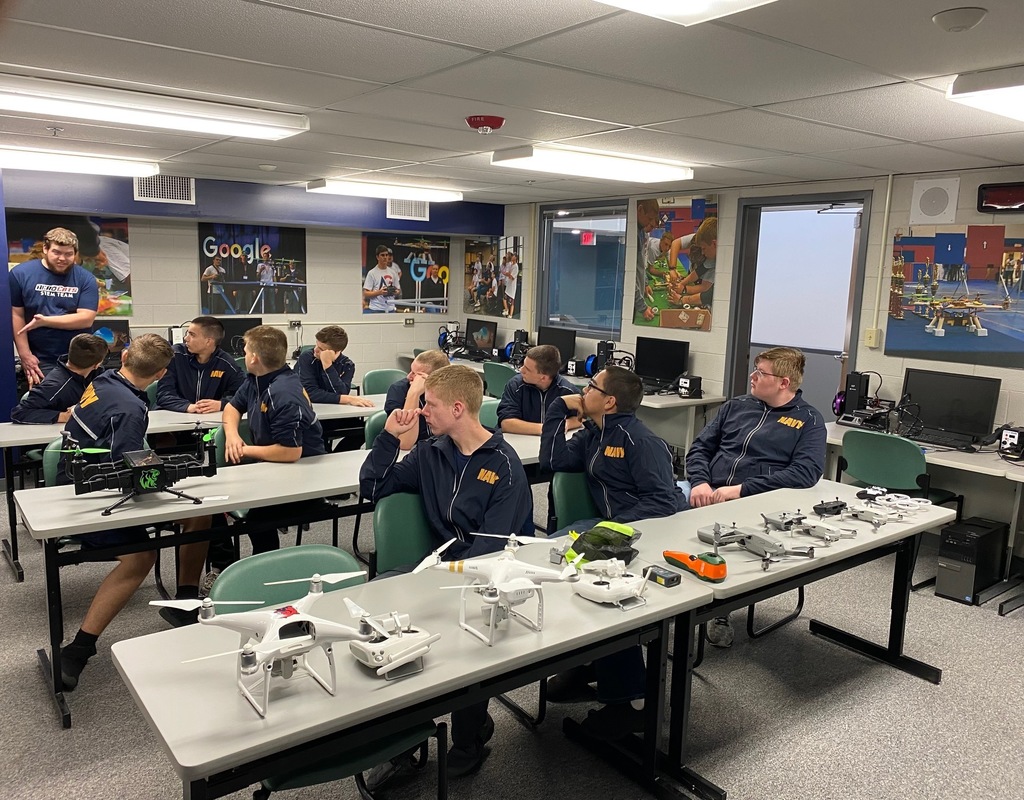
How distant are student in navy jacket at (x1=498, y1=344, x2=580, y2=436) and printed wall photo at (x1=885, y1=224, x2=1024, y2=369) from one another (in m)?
2.44

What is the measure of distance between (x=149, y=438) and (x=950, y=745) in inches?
178

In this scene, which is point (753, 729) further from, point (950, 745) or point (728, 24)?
point (728, 24)

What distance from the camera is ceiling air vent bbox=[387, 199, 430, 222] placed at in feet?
25.3

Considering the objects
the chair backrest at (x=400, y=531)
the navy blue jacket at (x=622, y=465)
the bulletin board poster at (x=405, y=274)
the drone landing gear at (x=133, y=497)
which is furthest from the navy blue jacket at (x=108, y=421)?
the bulletin board poster at (x=405, y=274)

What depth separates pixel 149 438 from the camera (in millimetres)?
4812

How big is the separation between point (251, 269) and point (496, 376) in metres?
2.72

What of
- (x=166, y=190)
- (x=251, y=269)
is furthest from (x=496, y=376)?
(x=166, y=190)

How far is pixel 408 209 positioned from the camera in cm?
782

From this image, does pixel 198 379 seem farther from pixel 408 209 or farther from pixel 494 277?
pixel 494 277

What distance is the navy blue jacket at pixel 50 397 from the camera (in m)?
4.54

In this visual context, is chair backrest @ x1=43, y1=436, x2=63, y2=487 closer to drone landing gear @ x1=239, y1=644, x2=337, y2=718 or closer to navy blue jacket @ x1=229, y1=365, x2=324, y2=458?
navy blue jacket @ x1=229, y1=365, x2=324, y2=458

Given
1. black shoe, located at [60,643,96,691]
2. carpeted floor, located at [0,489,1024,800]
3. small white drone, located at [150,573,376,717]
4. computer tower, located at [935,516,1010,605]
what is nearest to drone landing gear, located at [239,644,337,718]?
small white drone, located at [150,573,376,717]

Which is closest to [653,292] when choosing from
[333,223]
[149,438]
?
[333,223]

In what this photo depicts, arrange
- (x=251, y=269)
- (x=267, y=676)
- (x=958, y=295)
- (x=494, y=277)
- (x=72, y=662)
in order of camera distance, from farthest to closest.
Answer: (x=494, y=277)
(x=251, y=269)
(x=958, y=295)
(x=72, y=662)
(x=267, y=676)
